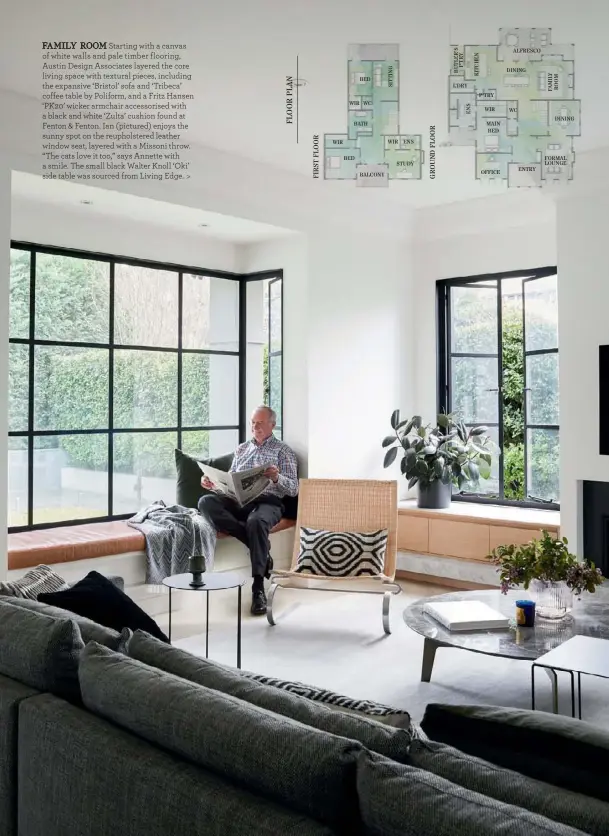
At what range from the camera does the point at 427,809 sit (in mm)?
1094

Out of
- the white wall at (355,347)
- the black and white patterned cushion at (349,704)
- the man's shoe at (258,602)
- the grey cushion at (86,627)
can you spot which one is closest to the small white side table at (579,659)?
the black and white patterned cushion at (349,704)

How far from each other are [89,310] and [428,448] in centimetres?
258

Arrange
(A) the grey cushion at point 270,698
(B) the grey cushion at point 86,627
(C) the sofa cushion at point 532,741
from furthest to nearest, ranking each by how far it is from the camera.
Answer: (B) the grey cushion at point 86,627, (A) the grey cushion at point 270,698, (C) the sofa cushion at point 532,741

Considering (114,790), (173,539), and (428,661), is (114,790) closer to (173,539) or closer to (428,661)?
(428,661)

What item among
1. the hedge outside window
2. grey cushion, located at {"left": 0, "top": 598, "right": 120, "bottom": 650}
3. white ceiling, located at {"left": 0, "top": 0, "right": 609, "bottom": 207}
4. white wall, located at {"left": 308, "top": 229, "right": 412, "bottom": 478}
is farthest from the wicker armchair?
grey cushion, located at {"left": 0, "top": 598, "right": 120, "bottom": 650}

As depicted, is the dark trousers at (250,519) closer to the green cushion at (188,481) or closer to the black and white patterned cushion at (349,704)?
the green cushion at (188,481)

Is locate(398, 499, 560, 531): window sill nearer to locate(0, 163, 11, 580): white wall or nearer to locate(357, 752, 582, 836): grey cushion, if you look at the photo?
locate(0, 163, 11, 580): white wall

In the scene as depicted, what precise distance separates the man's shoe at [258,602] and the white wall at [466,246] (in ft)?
7.54

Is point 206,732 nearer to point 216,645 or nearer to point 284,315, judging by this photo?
point 216,645

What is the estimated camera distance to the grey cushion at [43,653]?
5.78 feet

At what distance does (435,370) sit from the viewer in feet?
21.1

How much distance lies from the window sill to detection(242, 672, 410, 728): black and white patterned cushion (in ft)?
12.5

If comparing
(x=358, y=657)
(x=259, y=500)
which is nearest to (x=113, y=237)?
(x=259, y=500)

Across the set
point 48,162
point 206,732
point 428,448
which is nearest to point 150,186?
point 48,162
